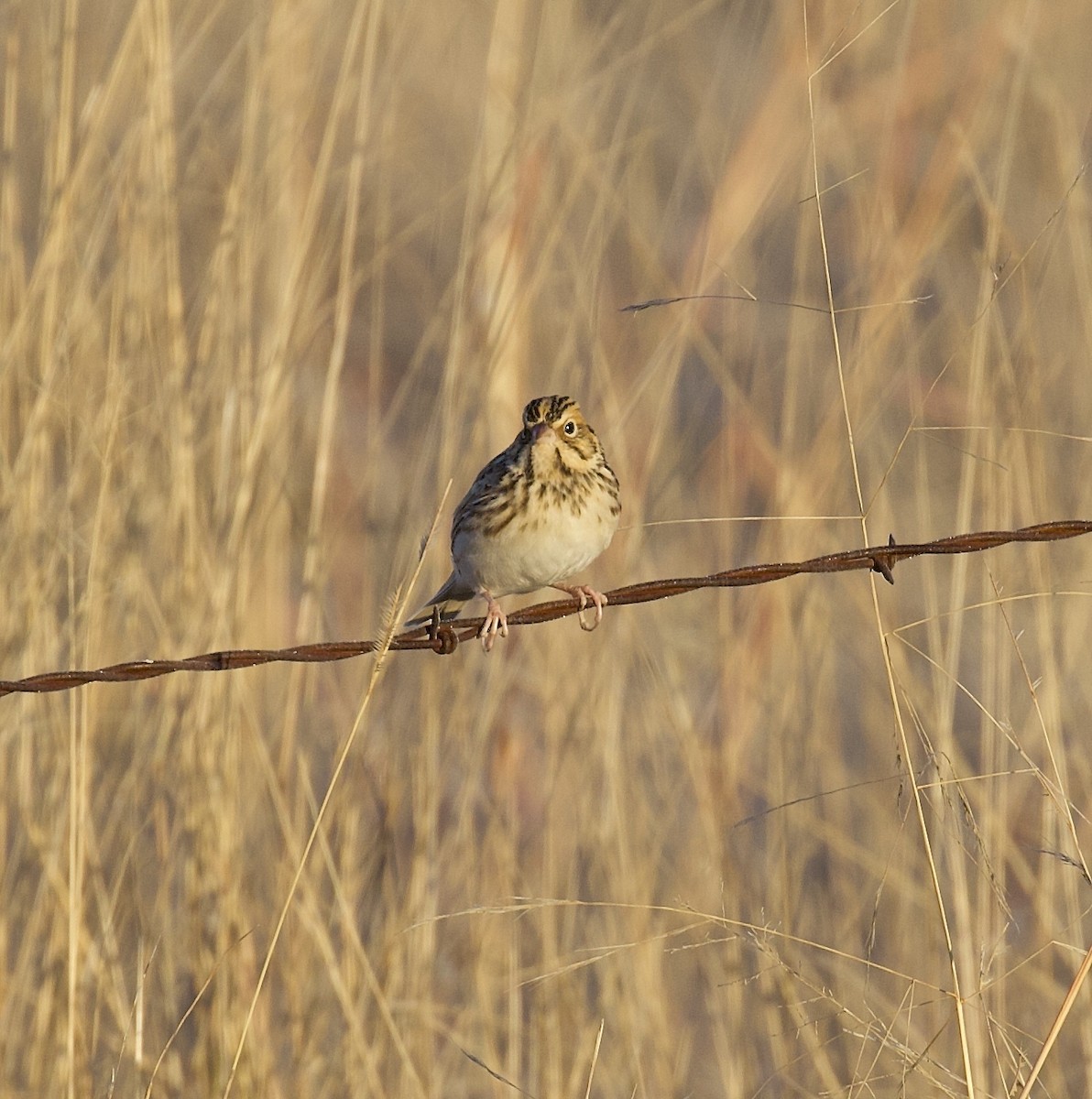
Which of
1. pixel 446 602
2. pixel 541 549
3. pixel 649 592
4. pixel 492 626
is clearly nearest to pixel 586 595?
pixel 541 549

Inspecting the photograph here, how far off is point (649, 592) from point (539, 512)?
0.95m

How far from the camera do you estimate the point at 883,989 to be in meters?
5.90

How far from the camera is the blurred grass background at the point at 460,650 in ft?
12.8

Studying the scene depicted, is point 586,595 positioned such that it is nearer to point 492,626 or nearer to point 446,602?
point 492,626

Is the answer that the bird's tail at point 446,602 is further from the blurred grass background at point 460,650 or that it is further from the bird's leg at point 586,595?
the bird's leg at point 586,595

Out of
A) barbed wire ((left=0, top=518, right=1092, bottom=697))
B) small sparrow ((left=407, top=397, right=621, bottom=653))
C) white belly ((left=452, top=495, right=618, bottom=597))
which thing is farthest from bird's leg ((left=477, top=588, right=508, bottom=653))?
barbed wire ((left=0, top=518, right=1092, bottom=697))

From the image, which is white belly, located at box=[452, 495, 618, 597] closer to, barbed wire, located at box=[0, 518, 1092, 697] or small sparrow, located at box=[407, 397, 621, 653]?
small sparrow, located at box=[407, 397, 621, 653]

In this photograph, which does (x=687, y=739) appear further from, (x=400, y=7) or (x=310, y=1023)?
(x=400, y=7)

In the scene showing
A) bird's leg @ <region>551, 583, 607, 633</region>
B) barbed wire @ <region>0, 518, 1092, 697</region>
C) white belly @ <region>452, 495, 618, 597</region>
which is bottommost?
barbed wire @ <region>0, 518, 1092, 697</region>

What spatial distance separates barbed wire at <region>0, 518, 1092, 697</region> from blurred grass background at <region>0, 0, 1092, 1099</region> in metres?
0.35

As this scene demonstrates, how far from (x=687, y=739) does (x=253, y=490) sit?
125 centimetres

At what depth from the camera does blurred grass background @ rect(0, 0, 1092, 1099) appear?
12.8ft

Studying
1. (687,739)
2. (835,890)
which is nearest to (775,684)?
(687,739)

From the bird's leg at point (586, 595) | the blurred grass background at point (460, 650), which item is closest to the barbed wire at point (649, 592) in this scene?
the blurred grass background at point (460, 650)
